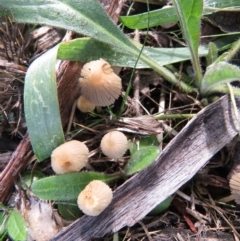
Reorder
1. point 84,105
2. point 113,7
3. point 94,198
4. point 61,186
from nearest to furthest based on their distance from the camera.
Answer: point 94,198 → point 61,186 → point 84,105 → point 113,7

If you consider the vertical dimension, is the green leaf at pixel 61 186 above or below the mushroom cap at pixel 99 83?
below

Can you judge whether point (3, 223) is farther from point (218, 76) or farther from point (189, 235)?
point (218, 76)

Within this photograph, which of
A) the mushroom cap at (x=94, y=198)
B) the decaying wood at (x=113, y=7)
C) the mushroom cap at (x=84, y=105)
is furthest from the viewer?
the decaying wood at (x=113, y=7)

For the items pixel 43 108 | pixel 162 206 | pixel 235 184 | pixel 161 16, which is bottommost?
pixel 162 206

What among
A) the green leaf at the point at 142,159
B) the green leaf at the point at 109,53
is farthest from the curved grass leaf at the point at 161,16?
the green leaf at the point at 142,159

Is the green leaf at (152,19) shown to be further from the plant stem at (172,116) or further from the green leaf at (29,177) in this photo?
the green leaf at (29,177)

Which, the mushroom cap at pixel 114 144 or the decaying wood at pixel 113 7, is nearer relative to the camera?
the mushroom cap at pixel 114 144

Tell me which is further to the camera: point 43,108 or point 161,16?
point 161,16

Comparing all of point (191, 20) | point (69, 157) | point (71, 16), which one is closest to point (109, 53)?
point (71, 16)
